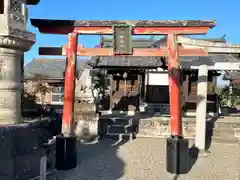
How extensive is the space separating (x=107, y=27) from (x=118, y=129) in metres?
5.01

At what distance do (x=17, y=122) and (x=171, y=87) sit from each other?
3.88 meters

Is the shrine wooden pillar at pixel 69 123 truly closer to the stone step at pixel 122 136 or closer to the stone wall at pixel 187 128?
the stone step at pixel 122 136

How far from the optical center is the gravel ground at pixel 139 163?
23.4 feet

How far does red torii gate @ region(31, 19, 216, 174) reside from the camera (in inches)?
309

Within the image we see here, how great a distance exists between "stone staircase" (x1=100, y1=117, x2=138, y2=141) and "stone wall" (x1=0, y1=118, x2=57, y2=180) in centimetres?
512

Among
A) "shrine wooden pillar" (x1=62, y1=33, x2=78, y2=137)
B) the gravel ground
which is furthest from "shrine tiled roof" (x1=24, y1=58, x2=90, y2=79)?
Result: "shrine wooden pillar" (x1=62, y1=33, x2=78, y2=137)

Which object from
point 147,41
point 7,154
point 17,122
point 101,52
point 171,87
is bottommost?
point 7,154

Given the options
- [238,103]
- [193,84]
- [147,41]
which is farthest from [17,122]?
[238,103]

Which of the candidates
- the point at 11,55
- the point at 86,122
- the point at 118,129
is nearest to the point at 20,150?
the point at 11,55

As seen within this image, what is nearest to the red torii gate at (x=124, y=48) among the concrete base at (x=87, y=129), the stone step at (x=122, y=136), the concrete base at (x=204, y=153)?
the concrete base at (x=204, y=153)

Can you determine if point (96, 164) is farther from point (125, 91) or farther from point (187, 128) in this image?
point (125, 91)

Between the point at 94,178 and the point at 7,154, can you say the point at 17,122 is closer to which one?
the point at 7,154

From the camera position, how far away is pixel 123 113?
18.2m

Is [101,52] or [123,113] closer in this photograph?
[101,52]
